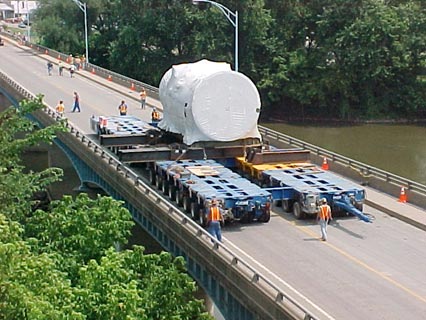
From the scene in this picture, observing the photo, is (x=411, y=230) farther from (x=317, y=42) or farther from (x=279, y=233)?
(x=317, y=42)

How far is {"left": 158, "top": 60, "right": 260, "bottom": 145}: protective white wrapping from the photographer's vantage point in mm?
29016

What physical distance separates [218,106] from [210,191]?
6.43 m

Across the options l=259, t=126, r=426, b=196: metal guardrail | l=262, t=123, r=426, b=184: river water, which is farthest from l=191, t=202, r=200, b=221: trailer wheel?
l=262, t=123, r=426, b=184: river water

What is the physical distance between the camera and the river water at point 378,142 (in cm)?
5467

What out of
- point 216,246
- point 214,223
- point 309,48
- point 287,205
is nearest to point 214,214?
point 214,223

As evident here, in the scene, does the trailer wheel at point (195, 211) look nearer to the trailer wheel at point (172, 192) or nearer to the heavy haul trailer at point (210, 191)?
the heavy haul trailer at point (210, 191)

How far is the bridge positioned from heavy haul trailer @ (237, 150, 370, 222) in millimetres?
506

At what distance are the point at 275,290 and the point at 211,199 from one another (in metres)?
5.83

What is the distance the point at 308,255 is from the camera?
68.1 ft

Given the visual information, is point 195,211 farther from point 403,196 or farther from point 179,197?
point 403,196

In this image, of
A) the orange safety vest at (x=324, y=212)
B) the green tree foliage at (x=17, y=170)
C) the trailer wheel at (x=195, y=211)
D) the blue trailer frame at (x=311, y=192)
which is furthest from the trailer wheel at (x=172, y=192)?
the orange safety vest at (x=324, y=212)

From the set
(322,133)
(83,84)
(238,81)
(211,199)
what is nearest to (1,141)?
(211,199)

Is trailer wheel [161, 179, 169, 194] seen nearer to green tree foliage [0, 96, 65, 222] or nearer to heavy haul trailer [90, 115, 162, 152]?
heavy haul trailer [90, 115, 162, 152]

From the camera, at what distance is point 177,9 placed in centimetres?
7894
